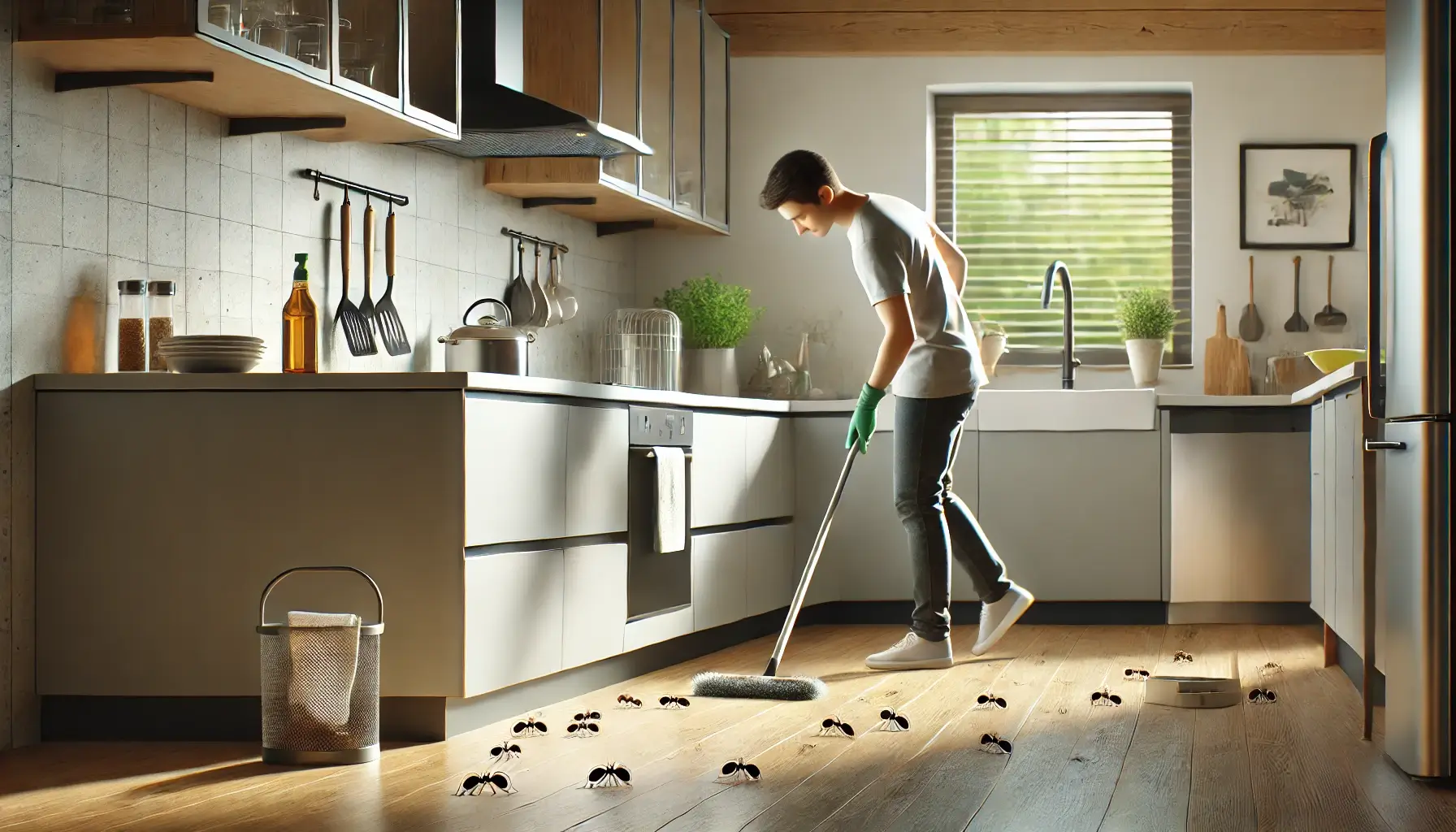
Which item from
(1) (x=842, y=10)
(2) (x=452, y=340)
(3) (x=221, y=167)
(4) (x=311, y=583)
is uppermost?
(1) (x=842, y=10)

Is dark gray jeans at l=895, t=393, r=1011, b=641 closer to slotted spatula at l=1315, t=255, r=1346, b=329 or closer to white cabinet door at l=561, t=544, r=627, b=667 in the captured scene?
white cabinet door at l=561, t=544, r=627, b=667

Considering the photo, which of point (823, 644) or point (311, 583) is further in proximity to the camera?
point (823, 644)

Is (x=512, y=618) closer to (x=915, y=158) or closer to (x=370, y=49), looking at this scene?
(x=370, y=49)

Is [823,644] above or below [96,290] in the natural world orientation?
below

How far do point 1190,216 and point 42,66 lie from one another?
4153mm

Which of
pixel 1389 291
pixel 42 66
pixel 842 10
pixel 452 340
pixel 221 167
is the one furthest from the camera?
pixel 842 10

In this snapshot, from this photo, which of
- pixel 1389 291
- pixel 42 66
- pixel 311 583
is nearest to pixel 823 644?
pixel 311 583

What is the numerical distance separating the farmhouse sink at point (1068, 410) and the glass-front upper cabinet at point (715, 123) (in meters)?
1.25

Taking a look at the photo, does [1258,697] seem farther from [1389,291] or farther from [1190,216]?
[1190,216]

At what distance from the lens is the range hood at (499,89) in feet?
12.1

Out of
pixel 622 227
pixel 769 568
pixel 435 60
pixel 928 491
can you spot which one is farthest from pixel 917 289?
pixel 622 227

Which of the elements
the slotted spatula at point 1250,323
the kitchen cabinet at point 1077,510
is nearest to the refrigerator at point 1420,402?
the kitchen cabinet at point 1077,510

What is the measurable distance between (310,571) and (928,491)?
1.68 metres

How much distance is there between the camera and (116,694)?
9.49ft
